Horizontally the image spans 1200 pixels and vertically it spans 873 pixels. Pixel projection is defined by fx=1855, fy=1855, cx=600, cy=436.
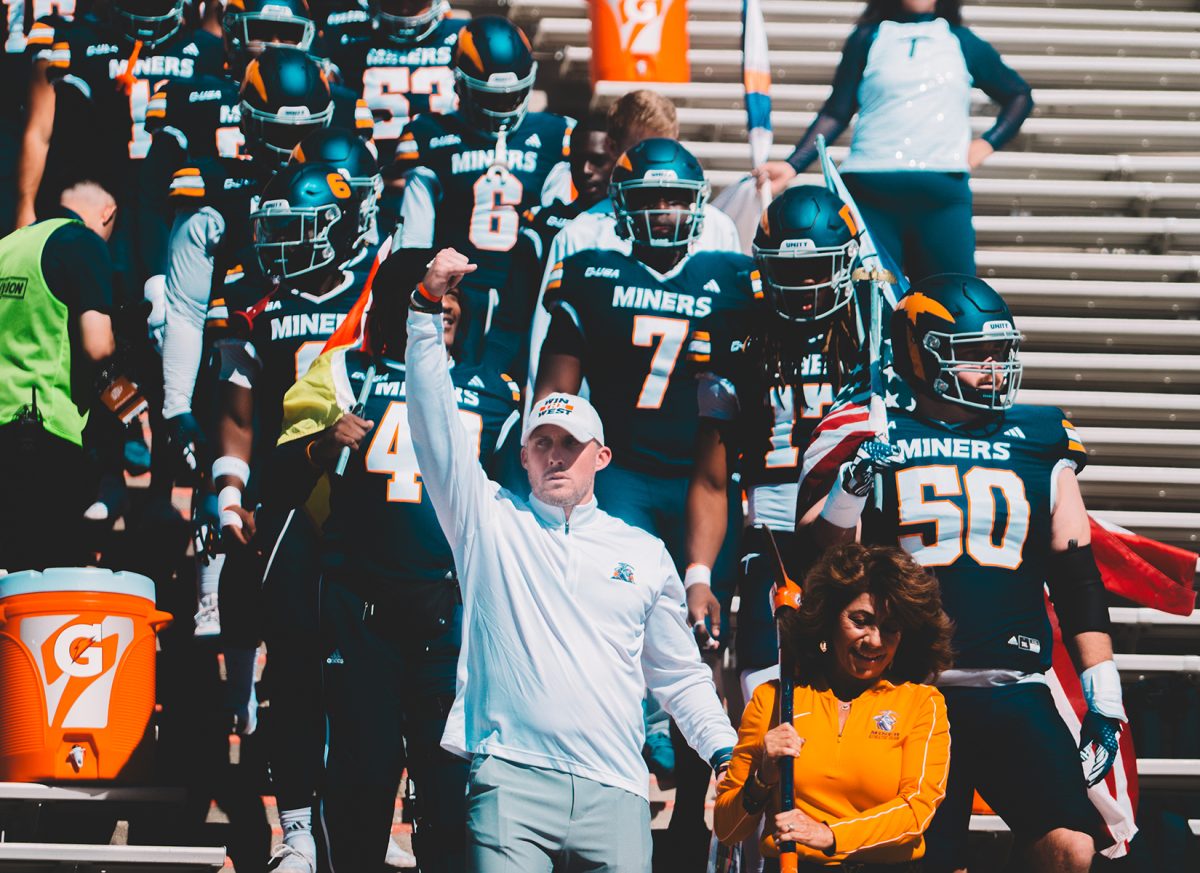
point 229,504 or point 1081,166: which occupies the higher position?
point 1081,166

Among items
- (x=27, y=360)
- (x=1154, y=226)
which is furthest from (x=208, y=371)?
(x=1154, y=226)

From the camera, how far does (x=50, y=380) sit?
6324 mm

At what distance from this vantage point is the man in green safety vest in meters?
6.18

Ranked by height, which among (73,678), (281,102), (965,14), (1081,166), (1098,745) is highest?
(965,14)

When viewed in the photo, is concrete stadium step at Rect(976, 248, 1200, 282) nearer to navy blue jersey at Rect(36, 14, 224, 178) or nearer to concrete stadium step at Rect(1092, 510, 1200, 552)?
concrete stadium step at Rect(1092, 510, 1200, 552)

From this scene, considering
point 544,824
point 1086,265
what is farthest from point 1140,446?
point 544,824

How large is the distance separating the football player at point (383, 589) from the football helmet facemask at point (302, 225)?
888 mm

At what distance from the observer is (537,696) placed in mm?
4152

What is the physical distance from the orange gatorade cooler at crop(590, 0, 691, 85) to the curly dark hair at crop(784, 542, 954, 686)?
469cm

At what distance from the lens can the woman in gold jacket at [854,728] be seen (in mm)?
4098

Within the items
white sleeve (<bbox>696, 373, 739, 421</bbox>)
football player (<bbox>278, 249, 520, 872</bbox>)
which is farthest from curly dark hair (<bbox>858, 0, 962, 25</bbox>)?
football player (<bbox>278, 249, 520, 872</bbox>)

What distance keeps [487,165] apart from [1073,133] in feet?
11.9

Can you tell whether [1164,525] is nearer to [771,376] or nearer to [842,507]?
[771,376]

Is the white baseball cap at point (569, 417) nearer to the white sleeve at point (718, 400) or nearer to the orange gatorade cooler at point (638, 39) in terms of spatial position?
the white sleeve at point (718, 400)
